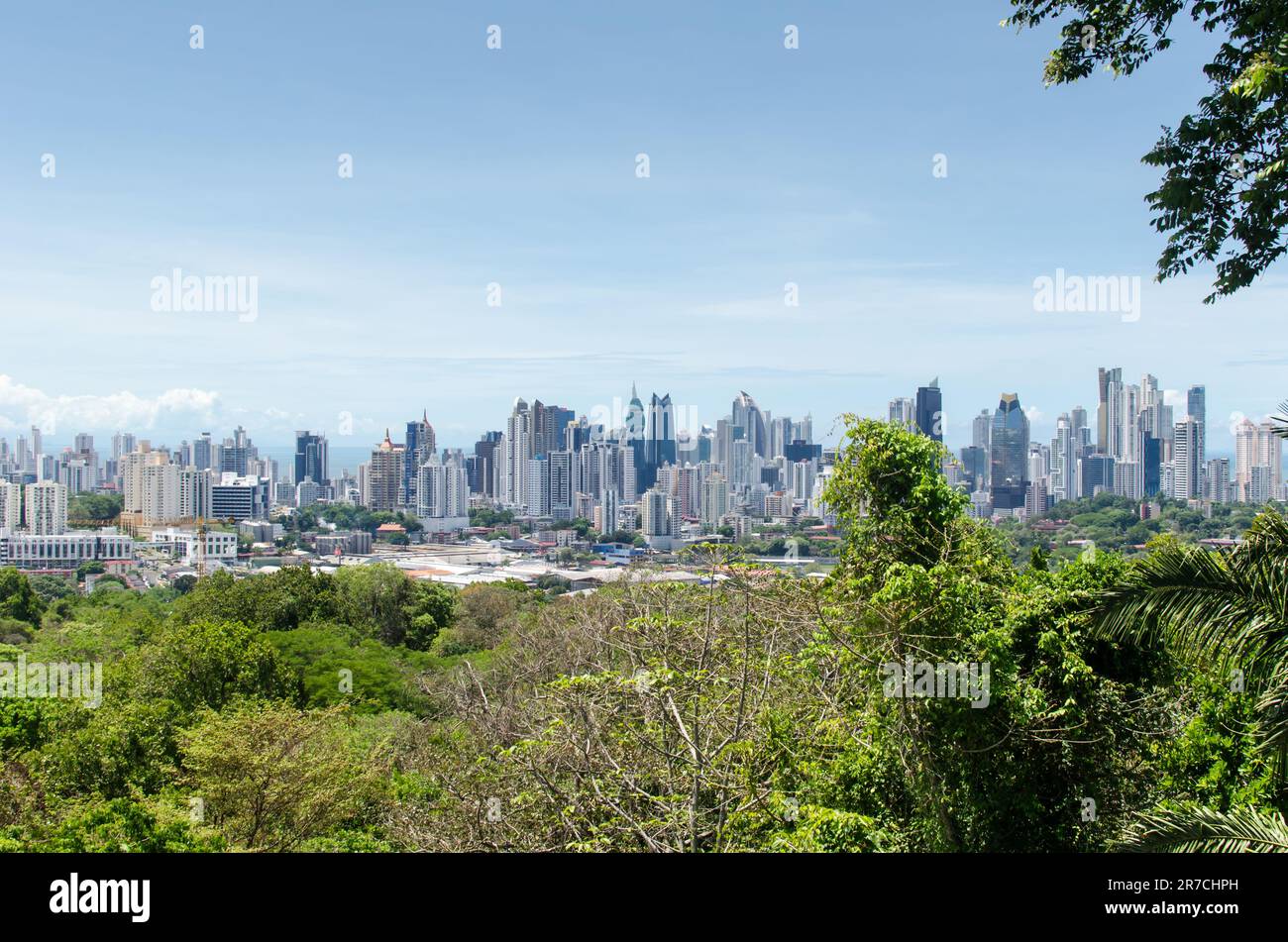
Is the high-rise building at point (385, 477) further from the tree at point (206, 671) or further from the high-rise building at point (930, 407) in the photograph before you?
the high-rise building at point (930, 407)

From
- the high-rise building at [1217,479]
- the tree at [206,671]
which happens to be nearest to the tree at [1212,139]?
the tree at [206,671]

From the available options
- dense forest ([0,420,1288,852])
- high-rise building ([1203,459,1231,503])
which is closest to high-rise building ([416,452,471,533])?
high-rise building ([1203,459,1231,503])

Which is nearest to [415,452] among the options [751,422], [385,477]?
[385,477]

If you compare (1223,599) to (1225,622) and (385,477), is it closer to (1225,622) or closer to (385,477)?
(1225,622)

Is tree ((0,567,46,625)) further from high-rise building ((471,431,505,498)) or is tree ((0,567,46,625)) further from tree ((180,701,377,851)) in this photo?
high-rise building ((471,431,505,498))

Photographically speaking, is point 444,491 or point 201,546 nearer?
point 201,546

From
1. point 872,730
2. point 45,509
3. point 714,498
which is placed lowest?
point 45,509

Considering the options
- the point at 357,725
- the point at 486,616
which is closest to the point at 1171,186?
the point at 357,725
